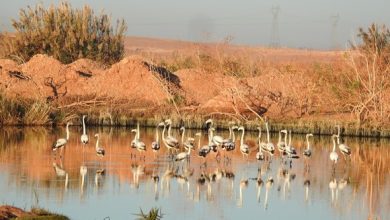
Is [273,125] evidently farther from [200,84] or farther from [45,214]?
[45,214]

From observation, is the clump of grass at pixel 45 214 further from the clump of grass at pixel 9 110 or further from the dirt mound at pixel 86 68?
the dirt mound at pixel 86 68

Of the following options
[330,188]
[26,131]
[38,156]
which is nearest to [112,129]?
[26,131]

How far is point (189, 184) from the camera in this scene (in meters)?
23.8

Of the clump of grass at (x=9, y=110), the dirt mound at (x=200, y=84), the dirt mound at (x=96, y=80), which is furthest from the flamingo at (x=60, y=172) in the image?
the dirt mound at (x=200, y=84)

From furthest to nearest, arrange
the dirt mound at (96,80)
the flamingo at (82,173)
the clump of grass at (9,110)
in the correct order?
the dirt mound at (96,80), the clump of grass at (9,110), the flamingo at (82,173)

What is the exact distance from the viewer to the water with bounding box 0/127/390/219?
65.9 feet

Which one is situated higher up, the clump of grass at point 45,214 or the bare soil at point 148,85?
the bare soil at point 148,85

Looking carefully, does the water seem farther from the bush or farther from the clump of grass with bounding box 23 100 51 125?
the bush

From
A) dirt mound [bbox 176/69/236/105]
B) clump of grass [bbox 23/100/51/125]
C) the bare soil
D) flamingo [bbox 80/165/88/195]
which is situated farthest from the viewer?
dirt mound [bbox 176/69/236/105]

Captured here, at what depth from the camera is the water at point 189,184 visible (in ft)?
65.9

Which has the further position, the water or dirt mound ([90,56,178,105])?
dirt mound ([90,56,178,105])

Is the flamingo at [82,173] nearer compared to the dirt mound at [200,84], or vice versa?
the flamingo at [82,173]

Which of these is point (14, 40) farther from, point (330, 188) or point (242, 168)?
point (330, 188)

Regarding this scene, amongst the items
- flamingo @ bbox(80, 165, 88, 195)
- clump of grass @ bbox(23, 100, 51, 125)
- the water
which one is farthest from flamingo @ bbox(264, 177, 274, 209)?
clump of grass @ bbox(23, 100, 51, 125)
